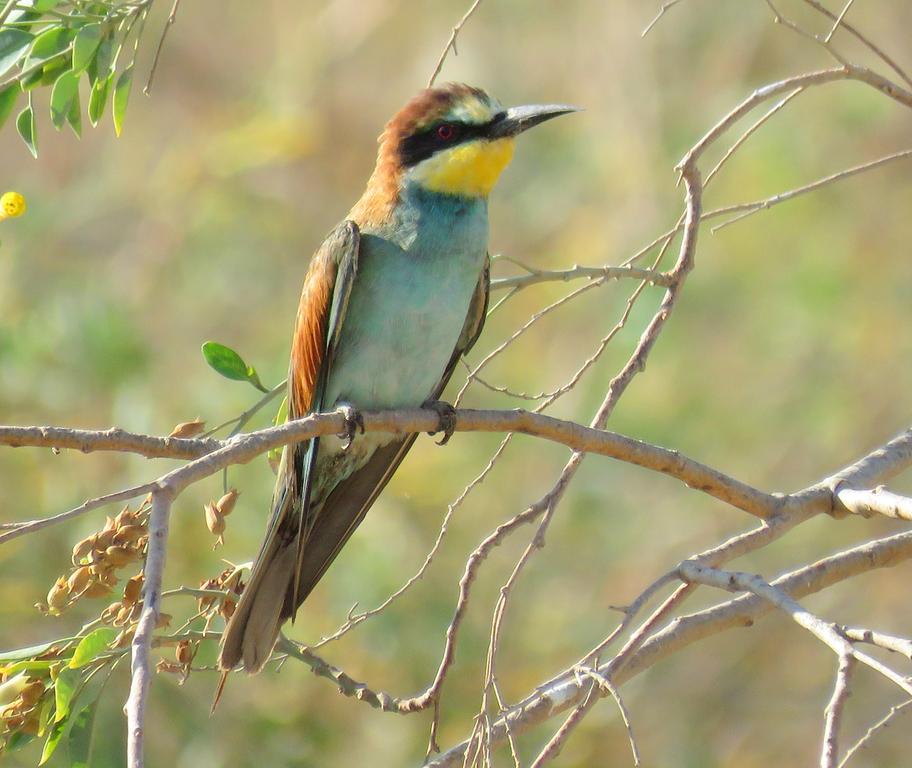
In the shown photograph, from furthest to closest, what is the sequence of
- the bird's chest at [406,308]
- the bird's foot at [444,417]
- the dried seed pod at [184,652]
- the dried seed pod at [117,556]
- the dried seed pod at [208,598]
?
the bird's chest at [406,308]
the bird's foot at [444,417]
the dried seed pod at [208,598]
the dried seed pod at [184,652]
the dried seed pod at [117,556]

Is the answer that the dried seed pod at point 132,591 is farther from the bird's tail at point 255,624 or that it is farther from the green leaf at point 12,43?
the green leaf at point 12,43

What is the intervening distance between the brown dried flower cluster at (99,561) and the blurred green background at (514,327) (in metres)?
1.61

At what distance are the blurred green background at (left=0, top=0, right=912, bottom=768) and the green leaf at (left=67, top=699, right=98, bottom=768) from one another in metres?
1.47

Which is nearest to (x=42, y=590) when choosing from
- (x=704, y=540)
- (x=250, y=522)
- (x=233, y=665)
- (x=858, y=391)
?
(x=250, y=522)

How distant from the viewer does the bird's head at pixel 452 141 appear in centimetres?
267

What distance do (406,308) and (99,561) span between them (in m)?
0.90

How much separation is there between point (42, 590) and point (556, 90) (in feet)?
10.6

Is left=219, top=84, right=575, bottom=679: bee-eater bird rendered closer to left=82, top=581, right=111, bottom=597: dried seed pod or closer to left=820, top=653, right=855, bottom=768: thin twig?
left=82, top=581, right=111, bottom=597: dried seed pod

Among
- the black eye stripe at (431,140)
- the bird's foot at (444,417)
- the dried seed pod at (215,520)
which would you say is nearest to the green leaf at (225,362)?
the dried seed pod at (215,520)

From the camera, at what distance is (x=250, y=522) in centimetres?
363

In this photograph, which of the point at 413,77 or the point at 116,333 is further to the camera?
the point at 413,77

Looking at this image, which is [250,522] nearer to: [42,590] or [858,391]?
[42,590]

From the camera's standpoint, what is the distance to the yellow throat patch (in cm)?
266

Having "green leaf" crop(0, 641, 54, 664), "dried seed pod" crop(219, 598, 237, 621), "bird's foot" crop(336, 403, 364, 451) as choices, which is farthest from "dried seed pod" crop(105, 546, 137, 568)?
"bird's foot" crop(336, 403, 364, 451)
